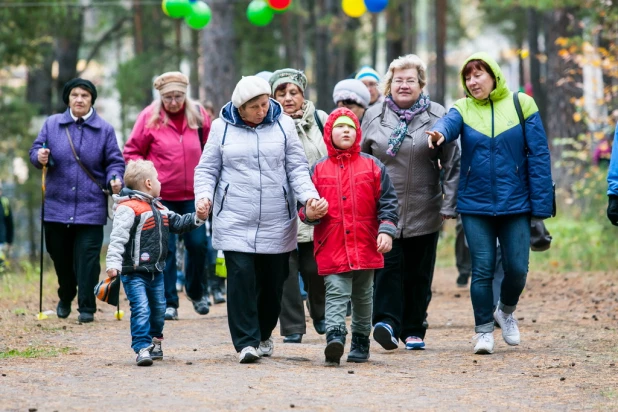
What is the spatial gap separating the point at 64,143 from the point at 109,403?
15.0 feet

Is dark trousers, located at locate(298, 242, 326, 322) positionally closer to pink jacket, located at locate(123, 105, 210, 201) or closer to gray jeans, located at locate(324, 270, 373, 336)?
gray jeans, located at locate(324, 270, 373, 336)

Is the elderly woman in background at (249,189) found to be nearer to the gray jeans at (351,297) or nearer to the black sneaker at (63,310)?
the gray jeans at (351,297)

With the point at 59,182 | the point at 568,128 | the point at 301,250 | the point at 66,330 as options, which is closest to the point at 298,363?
the point at 301,250

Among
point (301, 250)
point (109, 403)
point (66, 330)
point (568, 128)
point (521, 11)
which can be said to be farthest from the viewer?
point (521, 11)

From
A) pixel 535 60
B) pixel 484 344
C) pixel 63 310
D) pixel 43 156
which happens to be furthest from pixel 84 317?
pixel 535 60

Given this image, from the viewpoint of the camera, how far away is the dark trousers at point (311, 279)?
27.9 ft

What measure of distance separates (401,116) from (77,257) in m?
3.41

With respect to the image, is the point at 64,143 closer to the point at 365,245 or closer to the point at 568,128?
the point at 365,245

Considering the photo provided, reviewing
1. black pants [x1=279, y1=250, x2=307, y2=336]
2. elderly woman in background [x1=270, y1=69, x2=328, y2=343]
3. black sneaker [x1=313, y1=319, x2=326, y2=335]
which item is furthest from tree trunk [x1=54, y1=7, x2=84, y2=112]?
black pants [x1=279, y1=250, x2=307, y2=336]

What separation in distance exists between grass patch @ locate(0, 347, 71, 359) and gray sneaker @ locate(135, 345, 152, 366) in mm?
859

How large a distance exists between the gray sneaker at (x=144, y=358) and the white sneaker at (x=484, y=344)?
2291 mm

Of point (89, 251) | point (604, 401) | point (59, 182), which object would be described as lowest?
point (604, 401)

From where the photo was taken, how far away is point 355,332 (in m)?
7.41

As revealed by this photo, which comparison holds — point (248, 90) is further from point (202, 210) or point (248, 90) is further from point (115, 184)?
point (115, 184)
